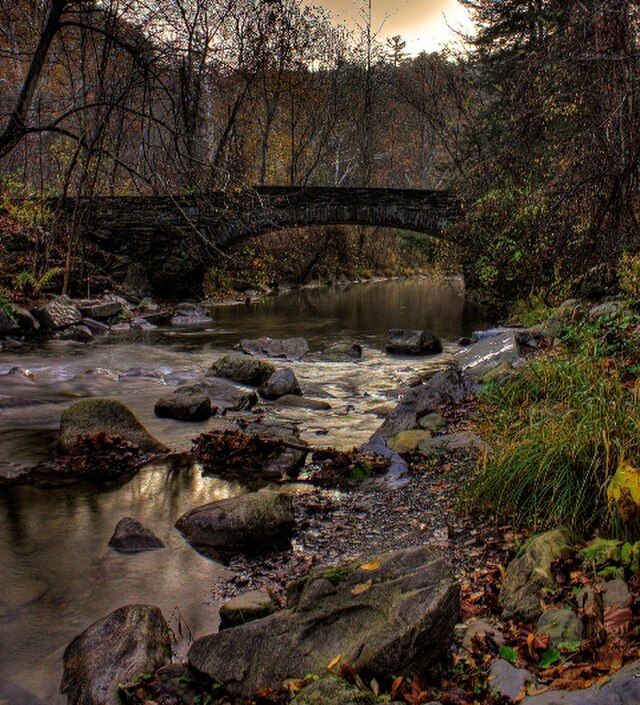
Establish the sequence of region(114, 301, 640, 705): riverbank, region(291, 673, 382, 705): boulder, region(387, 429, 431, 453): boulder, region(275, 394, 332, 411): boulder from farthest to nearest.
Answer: region(275, 394, 332, 411): boulder
region(387, 429, 431, 453): boulder
region(114, 301, 640, 705): riverbank
region(291, 673, 382, 705): boulder

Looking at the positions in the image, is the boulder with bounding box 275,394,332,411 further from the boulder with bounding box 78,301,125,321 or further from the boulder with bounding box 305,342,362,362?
the boulder with bounding box 78,301,125,321

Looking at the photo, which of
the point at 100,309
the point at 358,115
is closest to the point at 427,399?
the point at 100,309

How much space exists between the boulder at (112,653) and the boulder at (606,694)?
1759 mm

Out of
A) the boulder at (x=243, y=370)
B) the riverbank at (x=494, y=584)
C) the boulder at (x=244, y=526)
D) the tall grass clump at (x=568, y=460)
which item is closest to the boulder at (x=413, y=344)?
the boulder at (x=243, y=370)

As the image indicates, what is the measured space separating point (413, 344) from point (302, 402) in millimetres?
4860

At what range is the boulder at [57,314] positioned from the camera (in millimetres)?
14102

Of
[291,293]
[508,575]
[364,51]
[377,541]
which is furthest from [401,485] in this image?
[364,51]

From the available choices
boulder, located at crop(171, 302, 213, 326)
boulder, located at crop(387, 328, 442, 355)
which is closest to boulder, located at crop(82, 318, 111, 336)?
boulder, located at crop(171, 302, 213, 326)

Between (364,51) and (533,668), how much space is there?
105 ft

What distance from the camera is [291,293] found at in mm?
26000

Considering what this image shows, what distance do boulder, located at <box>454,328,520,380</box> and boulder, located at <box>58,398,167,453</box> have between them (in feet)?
13.2

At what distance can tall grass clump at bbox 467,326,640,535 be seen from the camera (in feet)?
12.6

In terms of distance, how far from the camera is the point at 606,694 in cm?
211

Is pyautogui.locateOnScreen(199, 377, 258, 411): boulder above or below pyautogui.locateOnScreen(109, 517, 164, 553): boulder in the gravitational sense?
above
